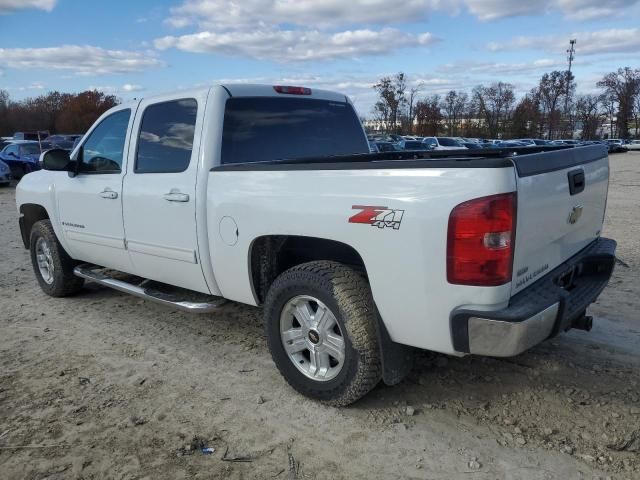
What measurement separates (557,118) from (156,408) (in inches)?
2897

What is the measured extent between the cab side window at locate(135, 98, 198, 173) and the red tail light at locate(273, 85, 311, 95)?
751 mm

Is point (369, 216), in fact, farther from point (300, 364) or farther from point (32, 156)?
point (32, 156)

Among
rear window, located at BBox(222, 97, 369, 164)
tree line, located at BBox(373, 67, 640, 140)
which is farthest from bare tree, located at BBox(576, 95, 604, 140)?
rear window, located at BBox(222, 97, 369, 164)

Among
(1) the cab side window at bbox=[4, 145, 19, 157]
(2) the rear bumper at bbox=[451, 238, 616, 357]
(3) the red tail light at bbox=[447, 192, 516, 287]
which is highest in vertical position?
(3) the red tail light at bbox=[447, 192, 516, 287]

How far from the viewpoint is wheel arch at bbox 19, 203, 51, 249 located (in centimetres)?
604

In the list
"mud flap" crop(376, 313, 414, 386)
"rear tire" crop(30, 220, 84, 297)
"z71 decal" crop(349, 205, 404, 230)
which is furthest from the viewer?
"rear tire" crop(30, 220, 84, 297)

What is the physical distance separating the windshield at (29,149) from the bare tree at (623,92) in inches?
2891

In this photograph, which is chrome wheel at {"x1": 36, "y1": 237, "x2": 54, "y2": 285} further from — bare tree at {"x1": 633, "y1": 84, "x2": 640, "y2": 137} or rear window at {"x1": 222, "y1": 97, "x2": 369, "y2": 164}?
bare tree at {"x1": 633, "y1": 84, "x2": 640, "y2": 137}

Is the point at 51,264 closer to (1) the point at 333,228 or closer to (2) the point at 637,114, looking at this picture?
(1) the point at 333,228

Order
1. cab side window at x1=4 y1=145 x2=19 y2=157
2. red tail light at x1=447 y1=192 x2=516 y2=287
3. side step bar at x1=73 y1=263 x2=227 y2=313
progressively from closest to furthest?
1. red tail light at x1=447 y1=192 x2=516 y2=287
2. side step bar at x1=73 y1=263 x2=227 y2=313
3. cab side window at x1=4 y1=145 x2=19 y2=157

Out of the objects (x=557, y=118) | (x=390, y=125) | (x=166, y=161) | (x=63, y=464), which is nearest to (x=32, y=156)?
(x=166, y=161)

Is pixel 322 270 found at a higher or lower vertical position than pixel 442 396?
higher

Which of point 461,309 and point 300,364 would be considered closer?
point 461,309

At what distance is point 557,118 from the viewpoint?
6850 centimetres
